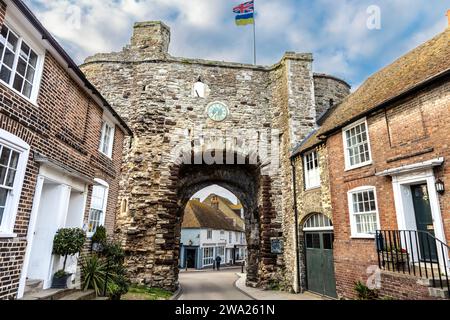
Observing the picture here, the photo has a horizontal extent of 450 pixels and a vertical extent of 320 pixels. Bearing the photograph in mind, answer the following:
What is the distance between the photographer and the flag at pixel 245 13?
1566 cm

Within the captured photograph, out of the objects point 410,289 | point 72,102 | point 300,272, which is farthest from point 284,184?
point 72,102

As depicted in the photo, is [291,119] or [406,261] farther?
[291,119]

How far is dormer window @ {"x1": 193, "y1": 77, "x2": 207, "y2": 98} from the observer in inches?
575

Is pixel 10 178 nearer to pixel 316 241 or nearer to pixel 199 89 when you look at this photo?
pixel 316 241

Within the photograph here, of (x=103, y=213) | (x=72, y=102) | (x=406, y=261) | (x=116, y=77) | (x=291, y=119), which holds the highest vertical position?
(x=116, y=77)

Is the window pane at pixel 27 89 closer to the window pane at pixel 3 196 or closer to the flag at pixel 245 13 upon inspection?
the window pane at pixel 3 196

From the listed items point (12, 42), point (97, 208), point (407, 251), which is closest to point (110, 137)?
point (97, 208)

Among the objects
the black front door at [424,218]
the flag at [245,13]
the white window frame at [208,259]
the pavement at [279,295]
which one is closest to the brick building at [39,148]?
the pavement at [279,295]

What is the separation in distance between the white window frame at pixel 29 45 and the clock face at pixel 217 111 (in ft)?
29.2

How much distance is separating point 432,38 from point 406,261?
8.20m

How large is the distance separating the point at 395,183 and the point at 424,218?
108 centimetres

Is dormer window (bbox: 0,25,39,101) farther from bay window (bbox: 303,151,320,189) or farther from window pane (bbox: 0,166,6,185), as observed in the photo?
bay window (bbox: 303,151,320,189)

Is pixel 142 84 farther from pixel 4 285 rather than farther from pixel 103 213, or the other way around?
pixel 4 285

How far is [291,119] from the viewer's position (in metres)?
13.6
